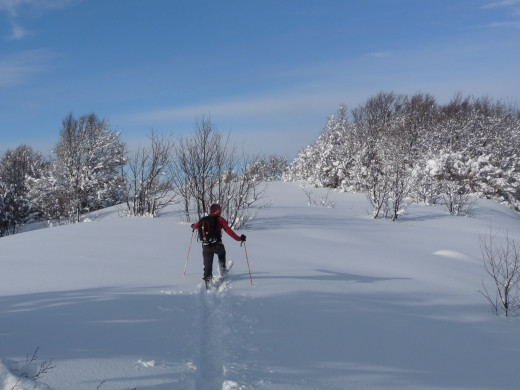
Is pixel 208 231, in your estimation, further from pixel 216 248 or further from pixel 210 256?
pixel 210 256

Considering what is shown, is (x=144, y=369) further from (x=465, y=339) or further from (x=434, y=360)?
(x=465, y=339)

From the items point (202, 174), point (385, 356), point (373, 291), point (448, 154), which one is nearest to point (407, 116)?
point (448, 154)

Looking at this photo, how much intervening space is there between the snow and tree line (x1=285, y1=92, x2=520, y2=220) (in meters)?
13.7

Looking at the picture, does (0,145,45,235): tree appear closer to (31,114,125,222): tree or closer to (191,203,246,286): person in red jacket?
(31,114,125,222): tree

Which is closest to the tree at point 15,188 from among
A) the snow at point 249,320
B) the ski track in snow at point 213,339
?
A: the snow at point 249,320

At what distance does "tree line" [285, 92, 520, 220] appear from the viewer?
76.9 feet

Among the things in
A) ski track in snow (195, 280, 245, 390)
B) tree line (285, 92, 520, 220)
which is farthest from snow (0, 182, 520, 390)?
tree line (285, 92, 520, 220)

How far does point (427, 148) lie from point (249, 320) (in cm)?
2806

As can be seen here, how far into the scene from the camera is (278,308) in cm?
520

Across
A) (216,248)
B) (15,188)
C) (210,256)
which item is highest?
(15,188)

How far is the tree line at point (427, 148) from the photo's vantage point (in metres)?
23.4

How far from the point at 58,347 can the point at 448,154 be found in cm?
2539

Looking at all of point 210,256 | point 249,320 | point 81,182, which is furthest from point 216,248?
point 81,182

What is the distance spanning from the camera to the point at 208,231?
6480 mm
